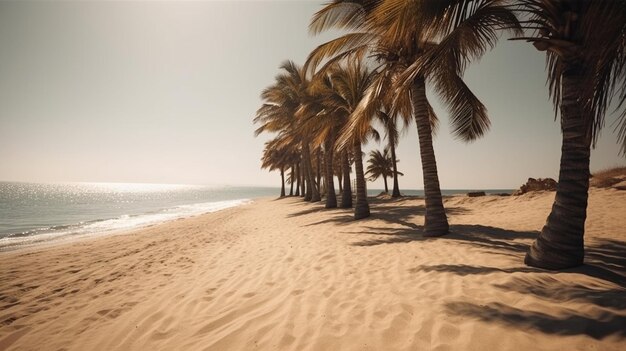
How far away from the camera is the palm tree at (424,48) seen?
4.54 m

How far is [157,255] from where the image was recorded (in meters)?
7.75

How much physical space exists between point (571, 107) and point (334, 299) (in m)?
4.78

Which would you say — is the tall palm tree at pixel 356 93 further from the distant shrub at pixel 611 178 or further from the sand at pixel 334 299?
the distant shrub at pixel 611 178

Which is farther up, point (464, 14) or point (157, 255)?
point (464, 14)

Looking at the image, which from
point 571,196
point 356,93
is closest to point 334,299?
point 571,196

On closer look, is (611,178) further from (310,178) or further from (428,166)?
(310,178)

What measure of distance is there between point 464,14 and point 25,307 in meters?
9.33

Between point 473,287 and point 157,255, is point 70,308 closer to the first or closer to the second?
point 157,255

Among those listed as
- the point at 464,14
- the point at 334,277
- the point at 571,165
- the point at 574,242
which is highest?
the point at 464,14

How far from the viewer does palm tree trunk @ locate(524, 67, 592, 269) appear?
13.1 ft

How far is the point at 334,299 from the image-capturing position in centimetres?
372

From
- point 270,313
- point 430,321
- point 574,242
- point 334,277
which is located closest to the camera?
point 430,321

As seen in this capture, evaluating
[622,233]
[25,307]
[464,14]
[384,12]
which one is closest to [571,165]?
[464,14]

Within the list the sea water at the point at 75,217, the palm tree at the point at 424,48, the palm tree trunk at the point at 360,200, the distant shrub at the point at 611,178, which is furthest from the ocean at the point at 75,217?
the distant shrub at the point at 611,178
